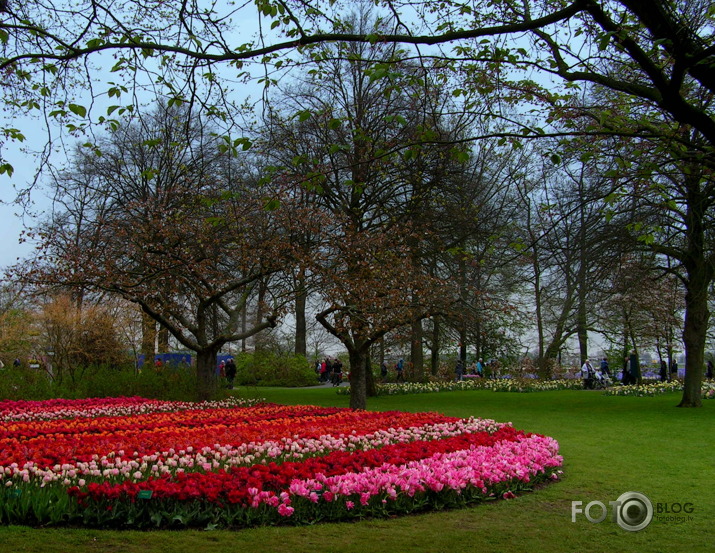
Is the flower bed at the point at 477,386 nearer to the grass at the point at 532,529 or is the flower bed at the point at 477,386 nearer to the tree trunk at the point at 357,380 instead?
the tree trunk at the point at 357,380

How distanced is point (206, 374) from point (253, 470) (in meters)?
11.0

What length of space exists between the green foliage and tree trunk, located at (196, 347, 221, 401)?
1502 cm

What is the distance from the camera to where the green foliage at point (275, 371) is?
32.0 metres

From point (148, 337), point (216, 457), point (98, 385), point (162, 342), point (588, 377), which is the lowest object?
point (588, 377)

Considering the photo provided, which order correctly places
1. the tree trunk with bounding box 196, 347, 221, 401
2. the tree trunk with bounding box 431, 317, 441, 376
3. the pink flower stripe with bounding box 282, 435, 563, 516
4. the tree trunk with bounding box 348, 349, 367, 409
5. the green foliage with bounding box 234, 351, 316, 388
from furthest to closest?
the green foliage with bounding box 234, 351, 316, 388
the tree trunk with bounding box 431, 317, 441, 376
the tree trunk with bounding box 348, 349, 367, 409
the tree trunk with bounding box 196, 347, 221, 401
the pink flower stripe with bounding box 282, 435, 563, 516

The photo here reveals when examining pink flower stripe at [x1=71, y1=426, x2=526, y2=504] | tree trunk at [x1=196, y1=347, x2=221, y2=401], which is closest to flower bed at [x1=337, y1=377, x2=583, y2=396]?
tree trunk at [x1=196, y1=347, x2=221, y2=401]

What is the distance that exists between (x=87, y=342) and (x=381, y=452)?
16.2m

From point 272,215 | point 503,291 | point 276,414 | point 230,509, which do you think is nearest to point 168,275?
point 272,215

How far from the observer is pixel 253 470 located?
236 inches

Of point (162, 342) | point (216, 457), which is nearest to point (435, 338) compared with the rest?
point (162, 342)

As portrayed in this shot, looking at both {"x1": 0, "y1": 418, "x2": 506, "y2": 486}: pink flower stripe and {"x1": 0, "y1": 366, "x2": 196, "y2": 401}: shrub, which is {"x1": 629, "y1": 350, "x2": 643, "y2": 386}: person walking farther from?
{"x1": 0, "y1": 418, "x2": 506, "y2": 486}: pink flower stripe

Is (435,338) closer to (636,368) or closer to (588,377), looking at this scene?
(588,377)

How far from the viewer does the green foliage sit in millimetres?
31953

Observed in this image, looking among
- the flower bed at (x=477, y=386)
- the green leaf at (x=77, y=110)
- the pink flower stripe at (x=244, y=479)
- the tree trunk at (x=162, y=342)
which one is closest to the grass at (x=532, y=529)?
the pink flower stripe at (x=244, y=479)
